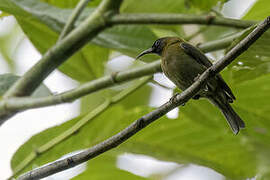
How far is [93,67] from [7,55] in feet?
4.68

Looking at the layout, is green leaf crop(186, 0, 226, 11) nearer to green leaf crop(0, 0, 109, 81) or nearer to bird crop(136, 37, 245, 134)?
bird crop(136, 37, 245, 134)

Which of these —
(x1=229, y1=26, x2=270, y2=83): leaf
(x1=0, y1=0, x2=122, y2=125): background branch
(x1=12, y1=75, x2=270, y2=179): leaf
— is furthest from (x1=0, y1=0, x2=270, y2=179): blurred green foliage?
(x1=0, y1=0, x2=122, y2=125): background branch

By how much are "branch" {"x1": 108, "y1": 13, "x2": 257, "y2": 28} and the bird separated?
316 mm

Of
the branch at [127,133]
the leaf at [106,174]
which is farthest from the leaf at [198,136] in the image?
the branch at [127,133]

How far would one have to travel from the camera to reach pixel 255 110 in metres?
2.71

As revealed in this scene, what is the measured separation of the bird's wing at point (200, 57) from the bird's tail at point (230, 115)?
16 centimetres

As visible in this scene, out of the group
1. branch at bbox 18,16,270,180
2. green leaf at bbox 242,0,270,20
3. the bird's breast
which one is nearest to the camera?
branch at bbox 18,16,270,180

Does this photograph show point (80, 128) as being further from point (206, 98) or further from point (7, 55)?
point (7, 55)

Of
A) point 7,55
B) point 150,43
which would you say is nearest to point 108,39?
point 150,43

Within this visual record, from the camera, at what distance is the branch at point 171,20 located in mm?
2406

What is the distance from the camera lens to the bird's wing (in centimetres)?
265

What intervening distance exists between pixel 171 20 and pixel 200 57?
728mm

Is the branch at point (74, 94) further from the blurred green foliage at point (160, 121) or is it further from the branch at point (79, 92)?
the blurred green foliage at point (160, 121)

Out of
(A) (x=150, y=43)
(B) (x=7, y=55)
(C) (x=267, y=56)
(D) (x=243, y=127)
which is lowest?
(D) (x=243, y=127)
